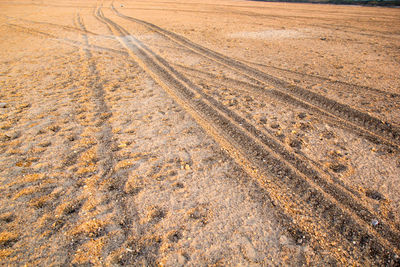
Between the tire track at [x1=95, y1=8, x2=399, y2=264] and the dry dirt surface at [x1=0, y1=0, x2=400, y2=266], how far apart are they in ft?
0.06

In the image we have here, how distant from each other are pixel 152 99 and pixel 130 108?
608mm

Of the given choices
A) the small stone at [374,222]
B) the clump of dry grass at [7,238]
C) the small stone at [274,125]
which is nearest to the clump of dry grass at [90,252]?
the clump of dry grass at [7,238]

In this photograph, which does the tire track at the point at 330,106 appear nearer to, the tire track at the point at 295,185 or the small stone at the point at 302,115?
the small stone at the point at 302,115

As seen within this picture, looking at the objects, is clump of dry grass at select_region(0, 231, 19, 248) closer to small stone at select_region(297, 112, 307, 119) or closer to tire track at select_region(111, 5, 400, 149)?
small stone at select_region(297, 112, 307, 119)

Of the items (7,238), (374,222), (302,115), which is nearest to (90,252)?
(7,238)

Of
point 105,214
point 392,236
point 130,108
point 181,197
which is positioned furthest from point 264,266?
point 130,108

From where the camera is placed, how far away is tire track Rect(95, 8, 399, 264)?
7.77ft

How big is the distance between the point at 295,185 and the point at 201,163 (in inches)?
52.6

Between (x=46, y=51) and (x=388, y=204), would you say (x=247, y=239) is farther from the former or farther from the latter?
(x=46, y=51)

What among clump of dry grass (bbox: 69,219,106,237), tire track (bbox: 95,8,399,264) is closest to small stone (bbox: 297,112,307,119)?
tire track (bbox: 95,8,399,264)

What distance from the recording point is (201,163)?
3445 millimetres

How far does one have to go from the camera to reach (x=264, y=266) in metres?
2.18

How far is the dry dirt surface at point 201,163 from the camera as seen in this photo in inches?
92.8

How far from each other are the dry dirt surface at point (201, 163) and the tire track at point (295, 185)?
2 centimetres
